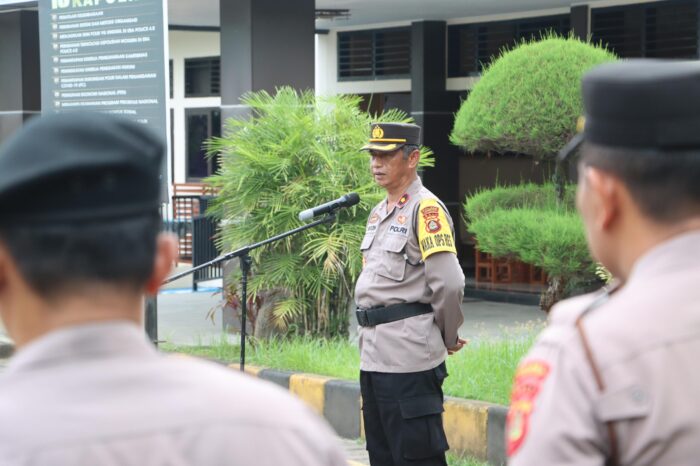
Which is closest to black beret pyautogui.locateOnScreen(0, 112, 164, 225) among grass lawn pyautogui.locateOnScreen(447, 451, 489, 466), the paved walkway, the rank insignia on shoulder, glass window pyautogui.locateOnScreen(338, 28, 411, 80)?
the rank insignia on shoulder

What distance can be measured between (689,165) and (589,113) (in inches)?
7.4

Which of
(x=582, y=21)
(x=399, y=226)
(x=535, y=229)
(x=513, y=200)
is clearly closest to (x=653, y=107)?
(x=399, y=226)

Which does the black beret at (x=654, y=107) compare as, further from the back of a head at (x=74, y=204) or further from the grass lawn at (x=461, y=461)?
the grass lawn at (x=461, y=461)

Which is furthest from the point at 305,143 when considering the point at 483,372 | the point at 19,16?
the point at 19,16

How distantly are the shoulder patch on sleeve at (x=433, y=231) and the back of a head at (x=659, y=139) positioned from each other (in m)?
3.40

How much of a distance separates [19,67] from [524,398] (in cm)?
1307

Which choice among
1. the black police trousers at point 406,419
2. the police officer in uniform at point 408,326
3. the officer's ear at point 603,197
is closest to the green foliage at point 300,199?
the police officer in uniform at point 408,326

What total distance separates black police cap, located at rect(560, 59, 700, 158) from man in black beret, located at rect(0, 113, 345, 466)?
2.28 ft

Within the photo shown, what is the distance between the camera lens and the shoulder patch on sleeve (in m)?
5.34

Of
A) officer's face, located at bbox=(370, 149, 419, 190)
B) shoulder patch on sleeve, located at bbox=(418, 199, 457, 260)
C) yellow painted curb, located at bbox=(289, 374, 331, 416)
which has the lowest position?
yellow painted curb, located at bbox=(289, 374, 331, 416)

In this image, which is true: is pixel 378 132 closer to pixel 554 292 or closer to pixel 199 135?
pixel 554 292

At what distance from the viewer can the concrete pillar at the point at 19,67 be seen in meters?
14.0

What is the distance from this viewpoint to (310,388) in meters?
8.00

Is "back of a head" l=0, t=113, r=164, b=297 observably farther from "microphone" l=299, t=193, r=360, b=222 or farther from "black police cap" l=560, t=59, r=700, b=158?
"microphone" l=299, t=193, r=360, b=222
